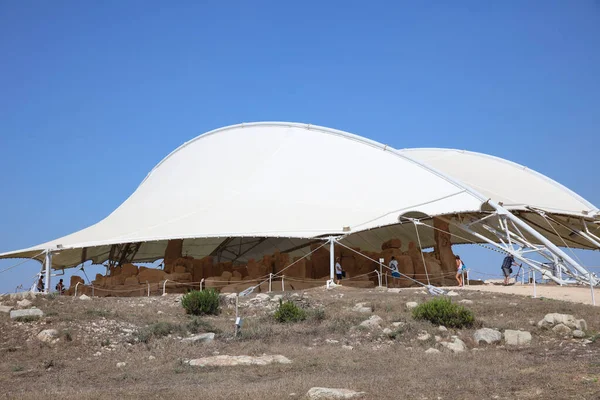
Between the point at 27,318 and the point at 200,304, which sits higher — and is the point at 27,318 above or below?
below

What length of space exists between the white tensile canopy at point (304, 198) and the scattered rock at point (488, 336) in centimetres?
1006

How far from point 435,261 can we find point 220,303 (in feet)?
31.8

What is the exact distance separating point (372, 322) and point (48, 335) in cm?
643

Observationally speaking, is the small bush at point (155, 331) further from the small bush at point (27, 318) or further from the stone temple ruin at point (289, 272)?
the stone temple ruin at point (289, 272)

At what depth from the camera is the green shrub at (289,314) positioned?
56.4 feet

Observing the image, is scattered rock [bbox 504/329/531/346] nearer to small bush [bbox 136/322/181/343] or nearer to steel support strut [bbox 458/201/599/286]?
small bush [bbox 136/322/181/343]

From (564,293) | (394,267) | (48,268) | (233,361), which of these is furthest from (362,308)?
(48,268)

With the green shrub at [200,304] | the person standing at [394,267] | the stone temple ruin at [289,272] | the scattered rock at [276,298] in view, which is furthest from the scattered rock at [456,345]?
the person standing at [394,267]

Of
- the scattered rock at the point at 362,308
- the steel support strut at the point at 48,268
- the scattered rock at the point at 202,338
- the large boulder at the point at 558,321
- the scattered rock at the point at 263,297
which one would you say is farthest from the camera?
the steel support strut at the point at 48,268

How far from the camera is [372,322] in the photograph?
1603cm

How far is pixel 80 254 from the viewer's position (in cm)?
3234

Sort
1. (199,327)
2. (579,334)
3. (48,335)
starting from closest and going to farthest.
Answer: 1. (579,334)
2. (48,335)
3. (199,327)

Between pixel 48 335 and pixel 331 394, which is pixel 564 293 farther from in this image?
pixel 331 394

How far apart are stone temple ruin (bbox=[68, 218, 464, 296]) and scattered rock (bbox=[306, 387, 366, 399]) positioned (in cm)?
1638
